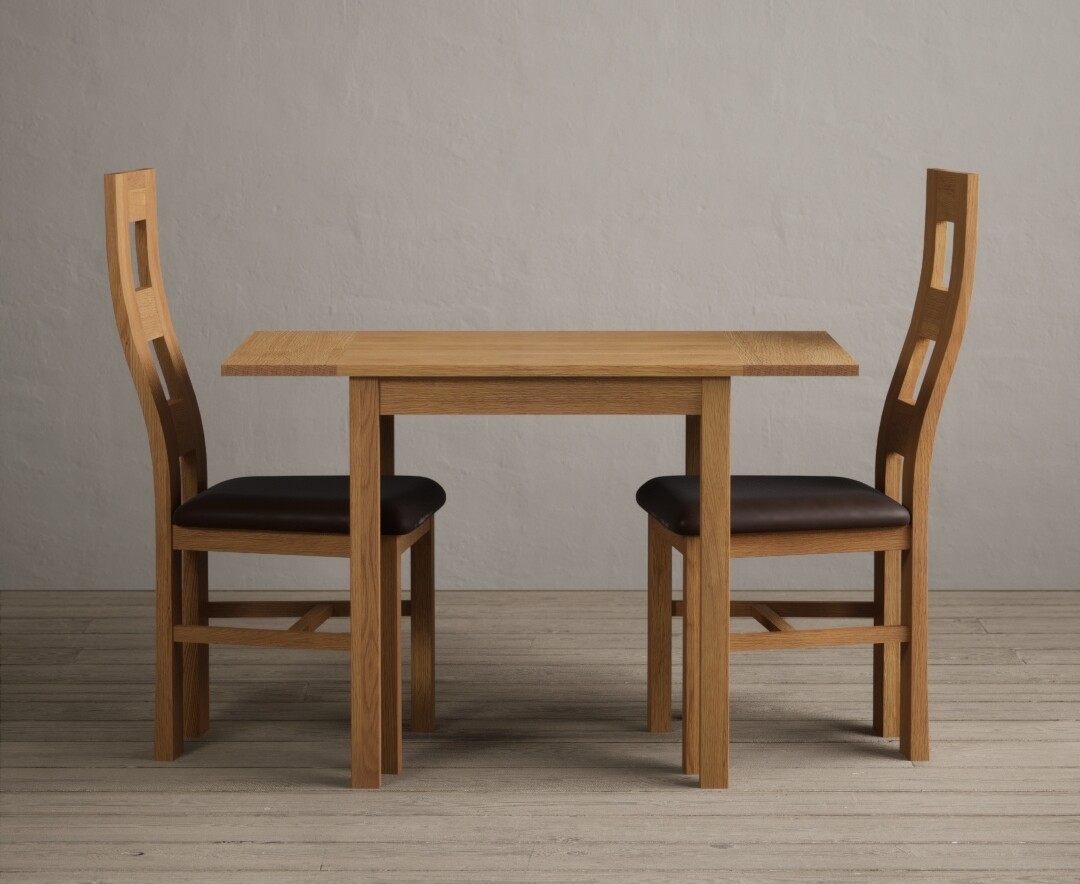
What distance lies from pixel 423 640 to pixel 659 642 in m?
0.49

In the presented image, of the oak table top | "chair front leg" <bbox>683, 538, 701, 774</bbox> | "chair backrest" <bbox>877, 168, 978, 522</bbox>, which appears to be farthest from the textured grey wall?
"chair front leg" <bbox>683, 538, 701, 774</bbox>

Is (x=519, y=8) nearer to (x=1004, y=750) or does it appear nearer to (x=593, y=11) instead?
(x=593, y=11)

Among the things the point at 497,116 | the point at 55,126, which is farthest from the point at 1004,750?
the point at 55,126

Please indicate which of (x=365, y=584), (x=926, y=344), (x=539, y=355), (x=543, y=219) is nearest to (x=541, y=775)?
(x=365, y=584)

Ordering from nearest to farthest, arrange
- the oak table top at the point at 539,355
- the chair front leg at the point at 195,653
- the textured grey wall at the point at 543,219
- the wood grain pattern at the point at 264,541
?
the oak table top at the point at 539,355
the wood grain pattern at the point at 264,541
the chair front leg at the point at 195,653
the textured grey wall at the point at 543,219

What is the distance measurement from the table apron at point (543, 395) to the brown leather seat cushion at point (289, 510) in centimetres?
22

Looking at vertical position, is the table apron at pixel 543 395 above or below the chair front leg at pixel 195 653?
above

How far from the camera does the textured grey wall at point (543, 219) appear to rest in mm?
4199

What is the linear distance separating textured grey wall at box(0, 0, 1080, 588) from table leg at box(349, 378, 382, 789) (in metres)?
1.50

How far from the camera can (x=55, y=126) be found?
167 inches

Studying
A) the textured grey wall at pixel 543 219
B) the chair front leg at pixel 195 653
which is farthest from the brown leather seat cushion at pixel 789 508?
the textured grey wall at pixel 543 219

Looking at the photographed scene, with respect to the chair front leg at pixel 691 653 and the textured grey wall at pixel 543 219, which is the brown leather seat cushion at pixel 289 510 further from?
the textured grey wall at pixel 543 219

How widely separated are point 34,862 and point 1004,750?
6.02 feet

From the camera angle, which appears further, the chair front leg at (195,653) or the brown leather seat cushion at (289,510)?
the chair front leg at (195,653)
